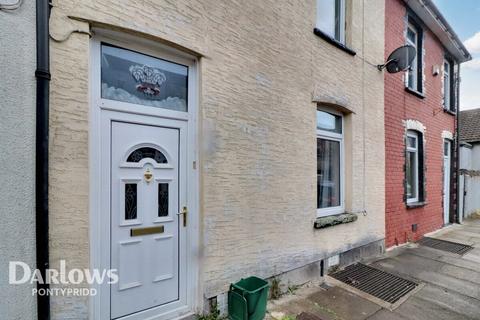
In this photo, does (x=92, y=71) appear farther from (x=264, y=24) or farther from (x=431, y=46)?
(x=431, y=46)

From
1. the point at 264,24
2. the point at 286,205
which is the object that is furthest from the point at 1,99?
the point at 286,205

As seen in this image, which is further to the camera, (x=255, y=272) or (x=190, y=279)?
(x=255, y=272)

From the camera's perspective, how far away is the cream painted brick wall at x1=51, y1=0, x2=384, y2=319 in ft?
7.05

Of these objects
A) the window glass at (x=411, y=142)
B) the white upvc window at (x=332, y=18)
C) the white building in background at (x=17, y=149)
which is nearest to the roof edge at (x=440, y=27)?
the white upvc window at (x=332, y=18)

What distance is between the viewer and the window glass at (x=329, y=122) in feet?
15.5

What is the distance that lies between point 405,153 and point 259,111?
491cm

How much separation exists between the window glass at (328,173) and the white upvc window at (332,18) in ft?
6.61

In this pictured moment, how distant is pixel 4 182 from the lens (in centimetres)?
187

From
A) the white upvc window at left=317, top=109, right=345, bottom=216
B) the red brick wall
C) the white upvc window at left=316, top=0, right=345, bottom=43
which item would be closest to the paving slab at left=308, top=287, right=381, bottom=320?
the white upvc window at left=317, top=109, right=345, bottom=216

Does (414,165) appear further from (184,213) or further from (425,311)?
(184,213)

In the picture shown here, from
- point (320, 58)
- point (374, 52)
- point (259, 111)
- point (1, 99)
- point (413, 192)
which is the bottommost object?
point (413, 192)

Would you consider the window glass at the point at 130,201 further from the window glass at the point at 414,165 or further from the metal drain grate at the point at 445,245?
the window glass at the point at 414,165

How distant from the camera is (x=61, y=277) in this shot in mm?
2102

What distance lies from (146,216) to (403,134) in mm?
6361
